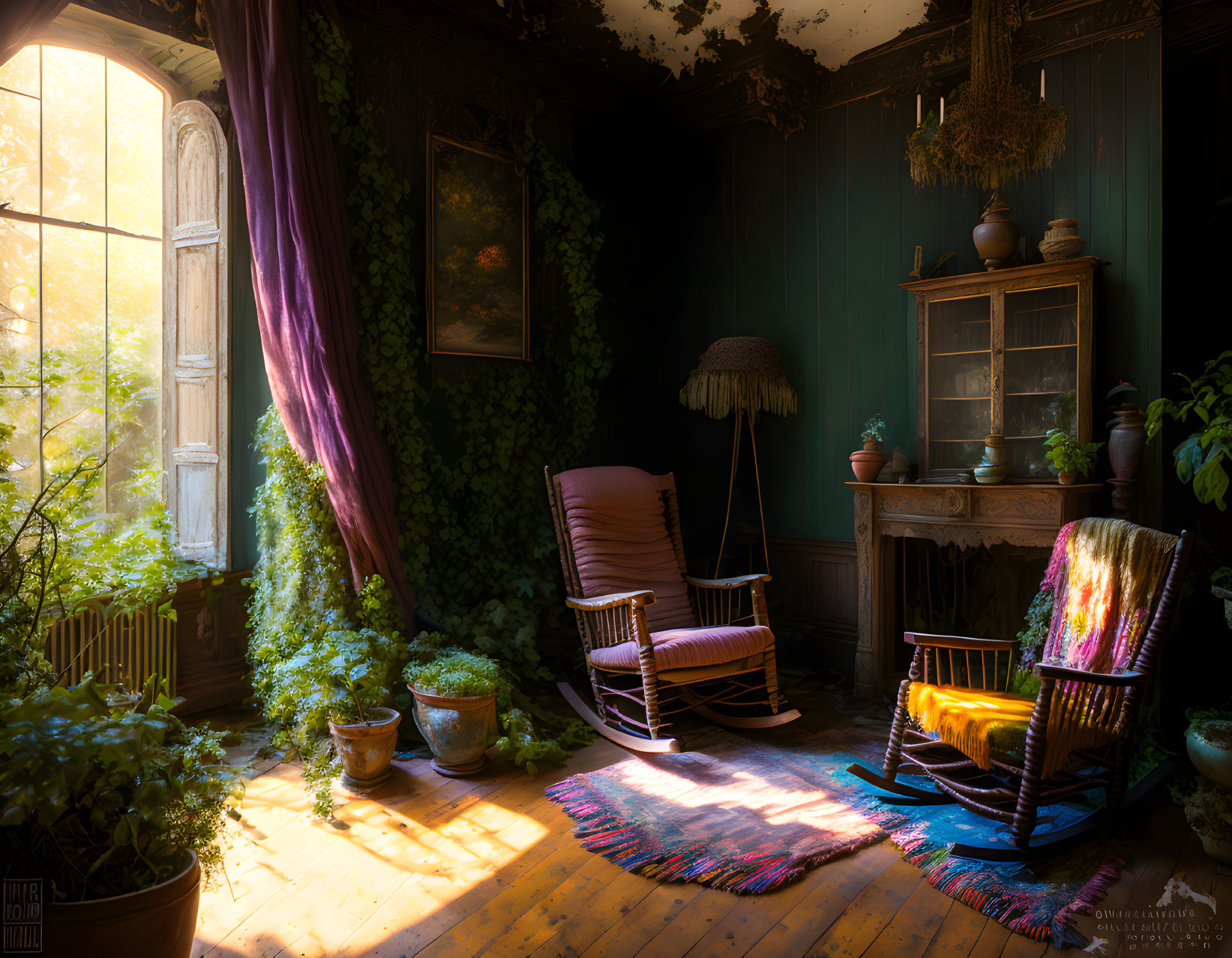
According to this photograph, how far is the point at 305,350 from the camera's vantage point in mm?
3258

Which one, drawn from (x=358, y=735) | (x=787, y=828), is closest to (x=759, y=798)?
(x=787, y=828)

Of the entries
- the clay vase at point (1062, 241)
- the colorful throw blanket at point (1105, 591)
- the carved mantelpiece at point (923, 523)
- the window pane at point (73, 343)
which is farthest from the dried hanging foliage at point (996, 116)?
the window pane at point (73, 343)

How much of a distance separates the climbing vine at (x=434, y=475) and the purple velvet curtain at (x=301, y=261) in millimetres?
138

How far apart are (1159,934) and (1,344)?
173 inches

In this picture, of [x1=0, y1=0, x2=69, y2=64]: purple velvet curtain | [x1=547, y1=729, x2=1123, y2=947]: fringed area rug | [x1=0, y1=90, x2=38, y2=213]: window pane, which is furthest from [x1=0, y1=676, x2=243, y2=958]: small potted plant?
[x1=0, y1=90, x2=38, y2=213]: window pane

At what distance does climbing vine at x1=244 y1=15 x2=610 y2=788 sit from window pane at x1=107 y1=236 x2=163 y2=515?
610 mm

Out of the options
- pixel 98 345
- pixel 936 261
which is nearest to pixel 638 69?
pixel 936 261

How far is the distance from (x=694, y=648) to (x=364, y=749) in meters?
1.35

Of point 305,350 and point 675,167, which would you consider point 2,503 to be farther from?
point 675,167

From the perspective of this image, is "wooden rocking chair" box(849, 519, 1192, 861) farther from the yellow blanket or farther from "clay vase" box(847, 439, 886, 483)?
"clay vase" box(847, 439, 886, 483)

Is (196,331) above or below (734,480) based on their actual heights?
above

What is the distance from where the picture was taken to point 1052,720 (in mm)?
2416

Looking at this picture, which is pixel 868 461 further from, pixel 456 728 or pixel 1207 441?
pixel 456 728

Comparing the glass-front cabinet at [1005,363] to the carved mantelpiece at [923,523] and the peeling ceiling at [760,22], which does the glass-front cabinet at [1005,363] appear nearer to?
the carved mantelpiece at [923,523]
